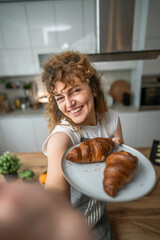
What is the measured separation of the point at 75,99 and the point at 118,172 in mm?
398

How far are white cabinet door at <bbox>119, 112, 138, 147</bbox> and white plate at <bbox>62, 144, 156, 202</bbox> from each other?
1945mm

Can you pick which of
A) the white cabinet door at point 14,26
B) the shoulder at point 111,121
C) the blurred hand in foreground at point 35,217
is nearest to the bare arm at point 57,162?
the blurred hand in foreground at point 35,217

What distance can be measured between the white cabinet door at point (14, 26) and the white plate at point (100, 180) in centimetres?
235

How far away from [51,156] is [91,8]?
2312 millimetres

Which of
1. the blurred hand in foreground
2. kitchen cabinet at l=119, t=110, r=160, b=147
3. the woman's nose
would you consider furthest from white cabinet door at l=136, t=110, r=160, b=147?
the blurred hand in foreground

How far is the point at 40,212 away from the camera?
147 mm

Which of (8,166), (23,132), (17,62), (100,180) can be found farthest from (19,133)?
(100,180)

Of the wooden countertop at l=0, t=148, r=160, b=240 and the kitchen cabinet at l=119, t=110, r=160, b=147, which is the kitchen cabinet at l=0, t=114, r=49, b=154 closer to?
the kitchen cabinet at l=119, t=110, r=160, b=147

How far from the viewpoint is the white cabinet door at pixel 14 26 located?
201 centimetres

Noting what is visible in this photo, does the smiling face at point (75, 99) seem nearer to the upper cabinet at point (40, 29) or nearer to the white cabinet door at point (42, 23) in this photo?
the upper cabinet at point (40, 29)

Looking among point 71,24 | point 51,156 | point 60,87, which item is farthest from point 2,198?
point 71,24

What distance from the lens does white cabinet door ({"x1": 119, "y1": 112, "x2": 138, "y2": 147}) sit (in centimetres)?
236

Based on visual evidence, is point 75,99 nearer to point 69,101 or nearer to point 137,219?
point 69,101

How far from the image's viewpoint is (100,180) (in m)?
0.43
